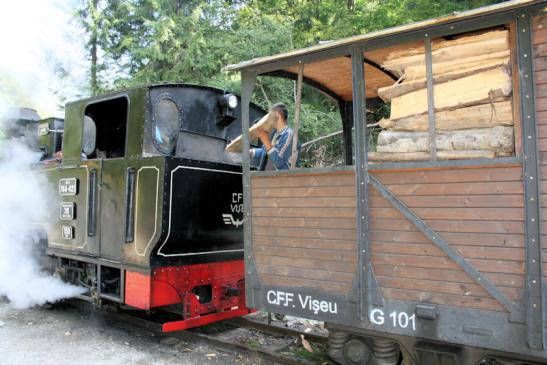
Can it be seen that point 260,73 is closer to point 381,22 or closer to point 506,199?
point 506,199

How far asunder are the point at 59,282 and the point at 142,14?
32.2ft

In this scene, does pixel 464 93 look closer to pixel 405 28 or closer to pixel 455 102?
pixel 455 102

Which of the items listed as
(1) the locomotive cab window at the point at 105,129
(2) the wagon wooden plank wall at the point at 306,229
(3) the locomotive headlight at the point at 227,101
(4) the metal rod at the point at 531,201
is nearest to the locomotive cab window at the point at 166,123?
(3) the locomotive headlight at the point at 227,101

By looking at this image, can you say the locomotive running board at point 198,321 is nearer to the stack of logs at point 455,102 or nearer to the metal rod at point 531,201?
the stack of logs at point 455,102

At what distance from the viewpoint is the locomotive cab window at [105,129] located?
17.5 ft

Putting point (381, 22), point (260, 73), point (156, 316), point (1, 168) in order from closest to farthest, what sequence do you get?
point (260, 73), point (156, 316), point (1, 168), point (381, 22)

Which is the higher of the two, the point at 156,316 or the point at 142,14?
the point at 142,14

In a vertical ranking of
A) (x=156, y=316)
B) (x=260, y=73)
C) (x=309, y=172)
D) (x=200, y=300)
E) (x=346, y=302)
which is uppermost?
(x=260, y=73)

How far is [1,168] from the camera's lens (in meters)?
6.52

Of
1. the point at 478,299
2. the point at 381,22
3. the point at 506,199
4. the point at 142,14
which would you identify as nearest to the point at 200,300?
the point at 478,299

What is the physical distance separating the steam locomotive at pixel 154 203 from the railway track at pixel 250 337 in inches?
10.2

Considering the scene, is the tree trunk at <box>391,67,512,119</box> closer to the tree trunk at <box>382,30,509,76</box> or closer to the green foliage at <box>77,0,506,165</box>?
the tree trunk at <box>382,30,509,76</box>

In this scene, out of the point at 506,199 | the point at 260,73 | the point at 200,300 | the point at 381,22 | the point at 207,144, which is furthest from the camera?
the point at 381,22

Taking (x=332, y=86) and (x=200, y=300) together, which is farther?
(x=200, y=300)
